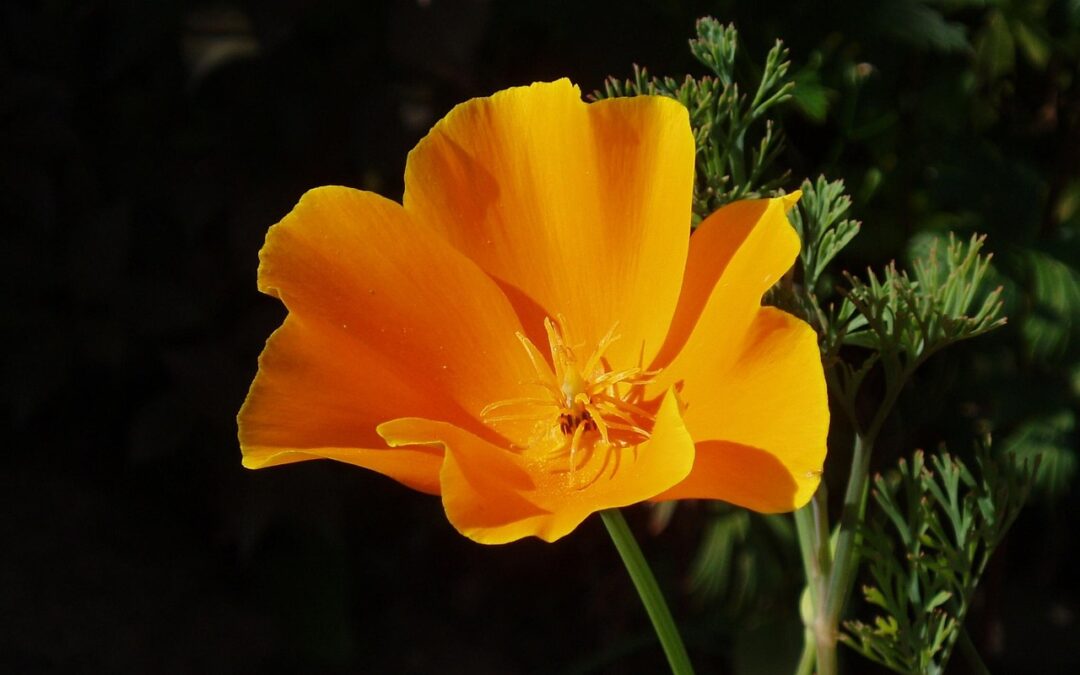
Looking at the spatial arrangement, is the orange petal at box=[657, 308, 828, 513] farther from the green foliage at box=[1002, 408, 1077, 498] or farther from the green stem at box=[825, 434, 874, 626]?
the green foliage at box=[1002, 408, 1077, 498]

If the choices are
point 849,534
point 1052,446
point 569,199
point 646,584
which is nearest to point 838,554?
point 849,534

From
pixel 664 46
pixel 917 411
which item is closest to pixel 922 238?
pixel 917 411

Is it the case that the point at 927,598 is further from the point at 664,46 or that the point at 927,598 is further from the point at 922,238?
the point at 664,46

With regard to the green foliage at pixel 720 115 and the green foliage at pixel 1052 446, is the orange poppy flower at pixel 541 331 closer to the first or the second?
the green foliage at pixel 720 115

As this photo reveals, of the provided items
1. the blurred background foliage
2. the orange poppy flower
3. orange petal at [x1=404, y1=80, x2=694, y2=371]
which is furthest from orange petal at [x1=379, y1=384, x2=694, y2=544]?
the blurred background foliage

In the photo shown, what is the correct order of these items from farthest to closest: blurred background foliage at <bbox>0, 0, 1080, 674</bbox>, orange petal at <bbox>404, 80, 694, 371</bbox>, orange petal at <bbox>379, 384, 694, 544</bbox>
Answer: blurred background foliage at <bbox>0, 0, 1080, 674</bbox>, orange petal at <bbox>404, 80, 694, 371</bbox>, orange petal at <bbox>379, 384, 694, 544</bbox>
